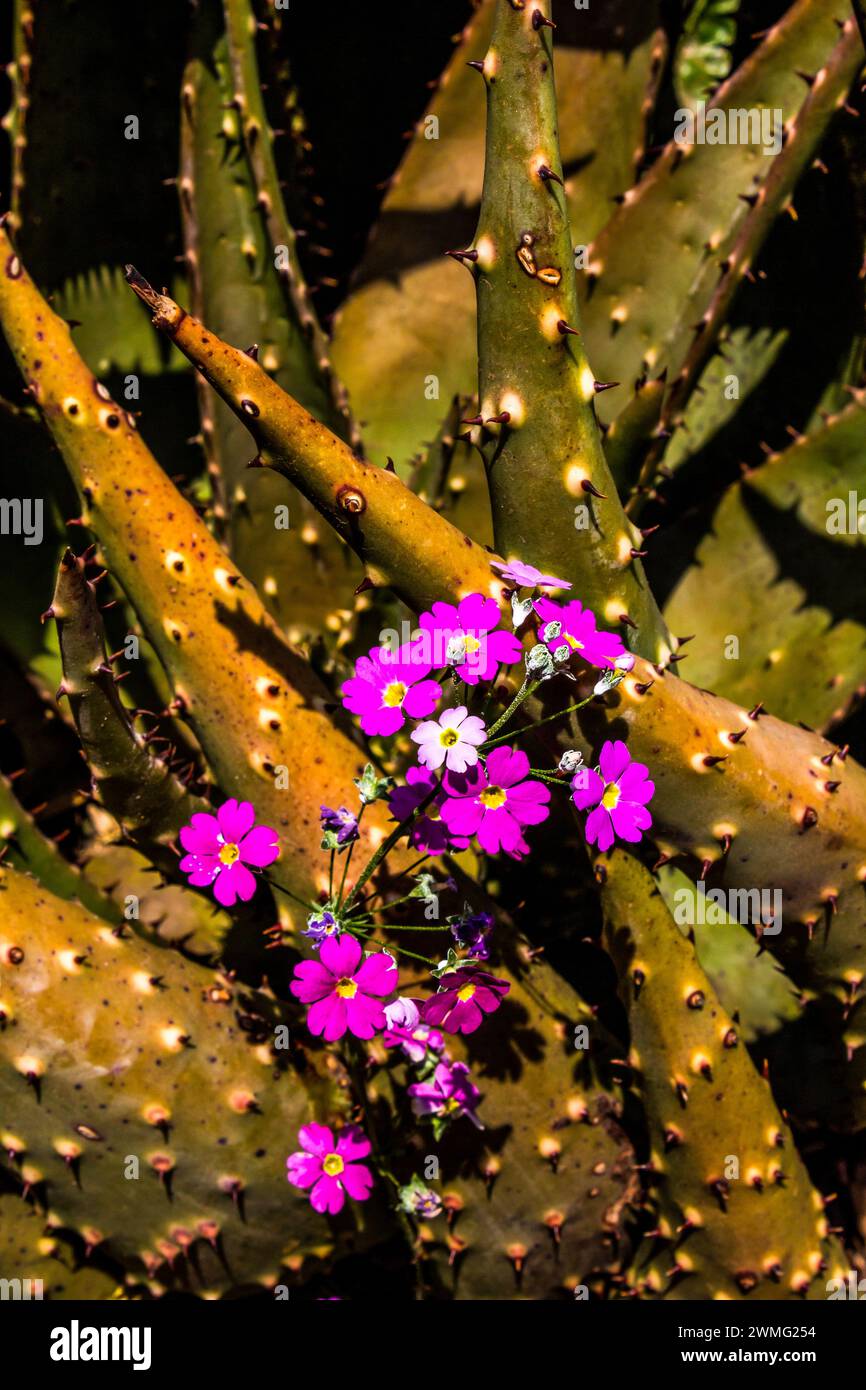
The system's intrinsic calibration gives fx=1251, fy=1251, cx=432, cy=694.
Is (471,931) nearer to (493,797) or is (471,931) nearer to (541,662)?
(493,797)

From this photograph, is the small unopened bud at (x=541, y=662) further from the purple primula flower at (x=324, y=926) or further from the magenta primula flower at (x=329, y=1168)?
the magenta primula flower at (x=329, y=1168)

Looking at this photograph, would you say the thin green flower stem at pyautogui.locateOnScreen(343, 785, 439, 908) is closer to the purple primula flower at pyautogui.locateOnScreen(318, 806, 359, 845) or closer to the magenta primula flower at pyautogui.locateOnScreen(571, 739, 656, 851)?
the purple primula flower at pyautogui.locateOnScreen(318, 806, 359, 845)

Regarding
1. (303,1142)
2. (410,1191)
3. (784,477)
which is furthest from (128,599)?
(784,477)

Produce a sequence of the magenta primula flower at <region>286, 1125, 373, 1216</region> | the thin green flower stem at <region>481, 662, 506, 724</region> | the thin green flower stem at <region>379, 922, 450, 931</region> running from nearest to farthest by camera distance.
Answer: the thin green flower stem at <region>379, 922, 450, 931</region> → the thin green flower stem at <region>481, 662, 506, 724</region> → the magenta primula flower at <region>286, 1125, 373, 1216</region>

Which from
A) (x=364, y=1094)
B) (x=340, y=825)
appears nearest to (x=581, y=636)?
(x=340, y=825)

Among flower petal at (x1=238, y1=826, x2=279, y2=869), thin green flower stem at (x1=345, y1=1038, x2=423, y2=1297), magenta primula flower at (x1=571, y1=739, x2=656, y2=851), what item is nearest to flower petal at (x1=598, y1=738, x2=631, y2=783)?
magenta primula flower at (x1=571, y1=739, x2=656, y2=851)

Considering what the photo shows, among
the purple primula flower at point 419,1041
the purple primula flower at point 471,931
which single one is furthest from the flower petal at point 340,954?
the purple primula flower at point 419,1041
